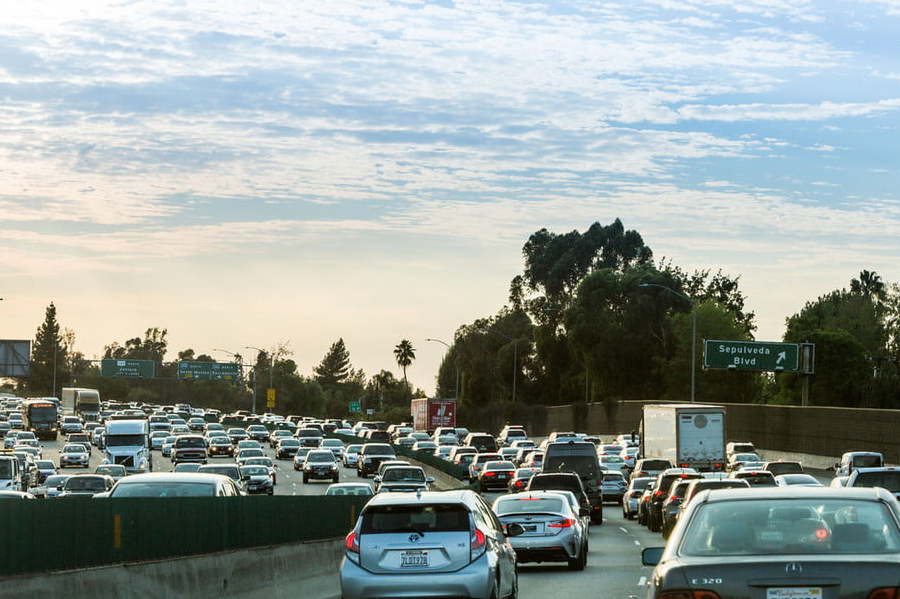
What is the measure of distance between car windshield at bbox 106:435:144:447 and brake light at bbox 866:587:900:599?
64.0 m

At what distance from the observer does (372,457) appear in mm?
68562

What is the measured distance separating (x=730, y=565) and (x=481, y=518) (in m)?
7.83

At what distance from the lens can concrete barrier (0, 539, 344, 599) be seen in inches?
573

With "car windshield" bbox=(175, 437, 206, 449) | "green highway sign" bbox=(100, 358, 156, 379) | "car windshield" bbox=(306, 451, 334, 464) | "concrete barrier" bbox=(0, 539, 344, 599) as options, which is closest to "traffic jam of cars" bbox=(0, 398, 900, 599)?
"concrete barrier" bbox=(0, 539, 344, 599)

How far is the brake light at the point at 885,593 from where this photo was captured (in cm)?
830

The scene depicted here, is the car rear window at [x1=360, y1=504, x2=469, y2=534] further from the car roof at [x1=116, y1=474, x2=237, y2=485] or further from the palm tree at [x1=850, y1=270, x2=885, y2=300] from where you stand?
the palm tree at [x1=850, y1=270, x2=885, y2=300]

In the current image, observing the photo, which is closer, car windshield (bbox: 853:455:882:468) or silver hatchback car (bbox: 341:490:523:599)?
silver hatchback car (bbox: 341:490:523:599)

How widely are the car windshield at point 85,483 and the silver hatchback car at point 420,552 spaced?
31000 millimetres

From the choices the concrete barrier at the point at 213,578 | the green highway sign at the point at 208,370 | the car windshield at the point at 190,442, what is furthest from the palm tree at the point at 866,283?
the concrete barrier at the point at 213,578

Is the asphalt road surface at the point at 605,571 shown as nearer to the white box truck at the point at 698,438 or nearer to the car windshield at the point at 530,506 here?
the car windshield at the point at 530,506

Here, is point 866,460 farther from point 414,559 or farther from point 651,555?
point 651,555

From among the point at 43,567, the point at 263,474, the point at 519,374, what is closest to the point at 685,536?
the point at 43,567

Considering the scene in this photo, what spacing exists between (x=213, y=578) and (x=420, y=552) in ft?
11.2

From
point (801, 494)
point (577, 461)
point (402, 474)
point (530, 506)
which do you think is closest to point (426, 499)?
point (801, 494)
